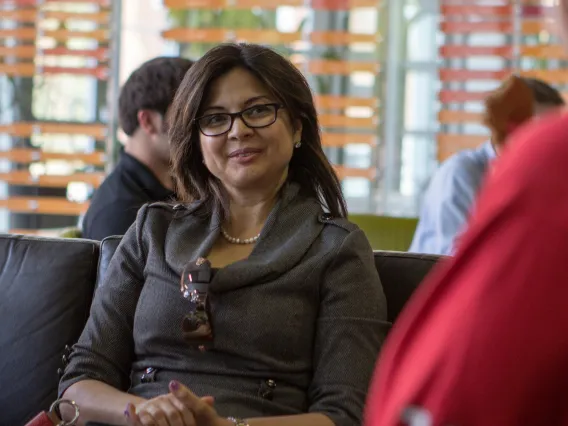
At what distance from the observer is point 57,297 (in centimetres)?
239

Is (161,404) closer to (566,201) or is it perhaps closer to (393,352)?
(393,352)

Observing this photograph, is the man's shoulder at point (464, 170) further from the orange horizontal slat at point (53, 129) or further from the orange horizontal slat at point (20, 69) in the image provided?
the orange horizontal slat at point (20, 69)

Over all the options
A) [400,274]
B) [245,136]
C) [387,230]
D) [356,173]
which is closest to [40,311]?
[245,136]

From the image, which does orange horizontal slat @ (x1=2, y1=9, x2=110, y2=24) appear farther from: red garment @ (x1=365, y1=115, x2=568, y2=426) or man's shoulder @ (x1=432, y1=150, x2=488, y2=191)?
red garment @ (x1=365, y1=115, x2=568, y2=426)

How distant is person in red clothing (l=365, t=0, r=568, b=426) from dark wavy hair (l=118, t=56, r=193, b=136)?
248 cm

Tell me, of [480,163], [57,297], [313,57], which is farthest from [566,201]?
[313,57]

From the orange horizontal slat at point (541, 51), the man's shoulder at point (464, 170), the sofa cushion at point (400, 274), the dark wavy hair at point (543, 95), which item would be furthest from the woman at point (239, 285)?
the orange horizontal slat at point (541, 51)

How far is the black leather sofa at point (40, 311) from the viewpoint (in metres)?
2.34

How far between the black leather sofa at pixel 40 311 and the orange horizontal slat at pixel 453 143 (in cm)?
299

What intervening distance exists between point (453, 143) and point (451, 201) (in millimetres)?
1635

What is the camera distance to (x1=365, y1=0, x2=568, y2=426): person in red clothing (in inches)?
23.2

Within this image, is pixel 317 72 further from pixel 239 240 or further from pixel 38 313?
pixel 239 240

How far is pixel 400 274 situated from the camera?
84.9 inches

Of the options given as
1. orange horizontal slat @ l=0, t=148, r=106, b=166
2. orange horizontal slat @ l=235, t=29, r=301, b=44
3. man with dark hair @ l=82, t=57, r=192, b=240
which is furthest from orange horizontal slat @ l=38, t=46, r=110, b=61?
man with dark hair @ l=82, t=57, r=192, b=240
